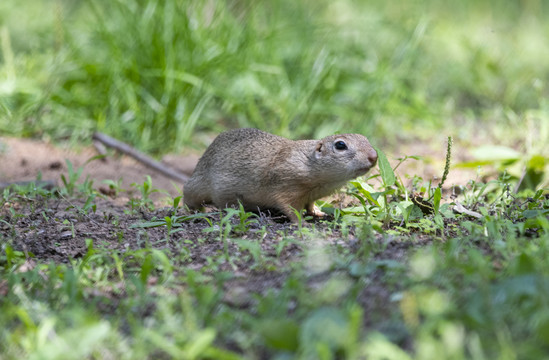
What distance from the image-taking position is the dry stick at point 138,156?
5008 millimetres

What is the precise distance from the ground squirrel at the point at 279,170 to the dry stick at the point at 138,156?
3.16ft

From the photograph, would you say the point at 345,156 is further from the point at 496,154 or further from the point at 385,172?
the point at 496,154

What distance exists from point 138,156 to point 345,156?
7.74ft

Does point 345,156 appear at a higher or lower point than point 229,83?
higher

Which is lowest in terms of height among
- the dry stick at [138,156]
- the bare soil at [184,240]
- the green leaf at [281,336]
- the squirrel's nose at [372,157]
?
the dry stick at [138,156]

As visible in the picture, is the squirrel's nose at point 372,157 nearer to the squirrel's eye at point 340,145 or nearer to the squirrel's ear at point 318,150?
the squirrel's eye at point 340,145

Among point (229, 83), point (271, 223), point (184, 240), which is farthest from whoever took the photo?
point (229, 83)

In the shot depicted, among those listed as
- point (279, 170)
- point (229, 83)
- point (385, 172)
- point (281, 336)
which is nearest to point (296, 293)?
point (281, 336)

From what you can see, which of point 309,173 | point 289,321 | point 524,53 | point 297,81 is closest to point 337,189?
point 309,173

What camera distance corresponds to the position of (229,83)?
6211 mm

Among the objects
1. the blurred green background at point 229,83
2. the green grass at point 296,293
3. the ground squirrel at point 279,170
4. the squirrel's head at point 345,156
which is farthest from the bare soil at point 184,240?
the blurred green background at point 229,83

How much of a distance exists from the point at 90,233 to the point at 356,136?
5.19ft

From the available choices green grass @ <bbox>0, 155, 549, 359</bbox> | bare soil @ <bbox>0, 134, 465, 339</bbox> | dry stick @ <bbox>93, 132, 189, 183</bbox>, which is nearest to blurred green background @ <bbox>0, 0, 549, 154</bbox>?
dry stick @ <bbox>93, 132, 189, 183</bbox>

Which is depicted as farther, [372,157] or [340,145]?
[340,145]
